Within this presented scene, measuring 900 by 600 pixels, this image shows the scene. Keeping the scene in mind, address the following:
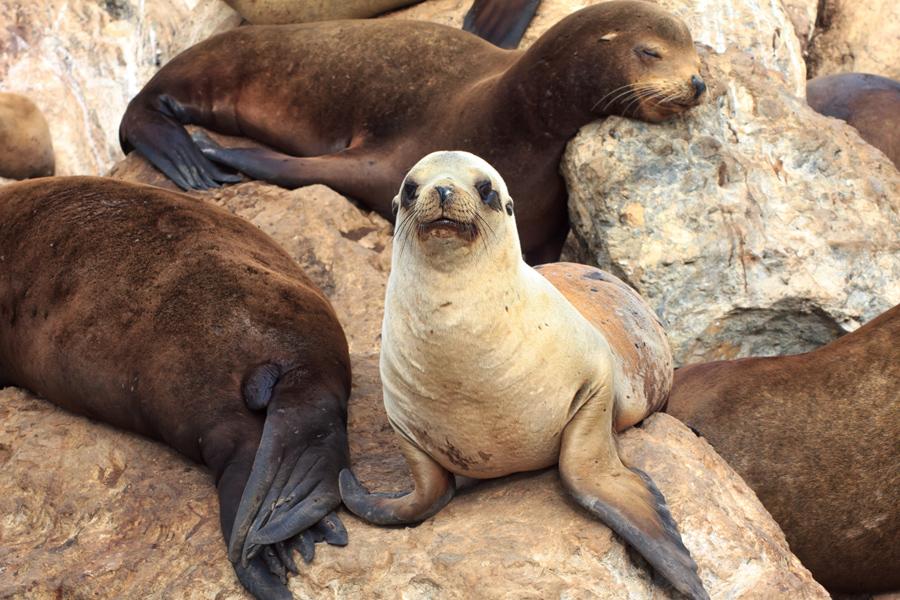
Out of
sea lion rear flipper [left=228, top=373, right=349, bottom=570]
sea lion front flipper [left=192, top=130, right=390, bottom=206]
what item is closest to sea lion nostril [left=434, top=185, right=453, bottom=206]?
sea lion rear flipper [left=228, top=373, right=349, bottom=570]

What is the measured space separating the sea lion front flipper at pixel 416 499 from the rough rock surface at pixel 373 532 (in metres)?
0.04

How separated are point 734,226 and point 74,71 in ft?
18.7

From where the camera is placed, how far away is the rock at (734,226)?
5.99 metres

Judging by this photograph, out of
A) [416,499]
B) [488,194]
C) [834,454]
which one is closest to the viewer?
[488,194]

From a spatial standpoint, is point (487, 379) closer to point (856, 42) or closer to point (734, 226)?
point (734, 226)

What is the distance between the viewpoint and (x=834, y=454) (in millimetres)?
4766

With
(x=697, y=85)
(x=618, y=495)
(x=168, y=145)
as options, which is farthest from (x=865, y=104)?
(x=618, y=495)

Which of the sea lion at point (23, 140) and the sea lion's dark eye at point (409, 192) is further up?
the sea lion's dark eye at point (409, 192)

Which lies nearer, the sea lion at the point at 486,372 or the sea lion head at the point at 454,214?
the sea lion head at the point at 454,214

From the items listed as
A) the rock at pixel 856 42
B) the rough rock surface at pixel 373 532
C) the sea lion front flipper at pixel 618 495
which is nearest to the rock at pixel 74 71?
the rock at pixel 856 42

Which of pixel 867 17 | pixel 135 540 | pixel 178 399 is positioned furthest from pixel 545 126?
pixel 867 17

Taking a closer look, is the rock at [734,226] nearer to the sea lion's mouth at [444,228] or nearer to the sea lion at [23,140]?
the sea lion's mouth at [444,228]

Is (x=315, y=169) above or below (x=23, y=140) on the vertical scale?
above

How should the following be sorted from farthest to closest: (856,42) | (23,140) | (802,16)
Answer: (856,42), (802,16), (23,140)
